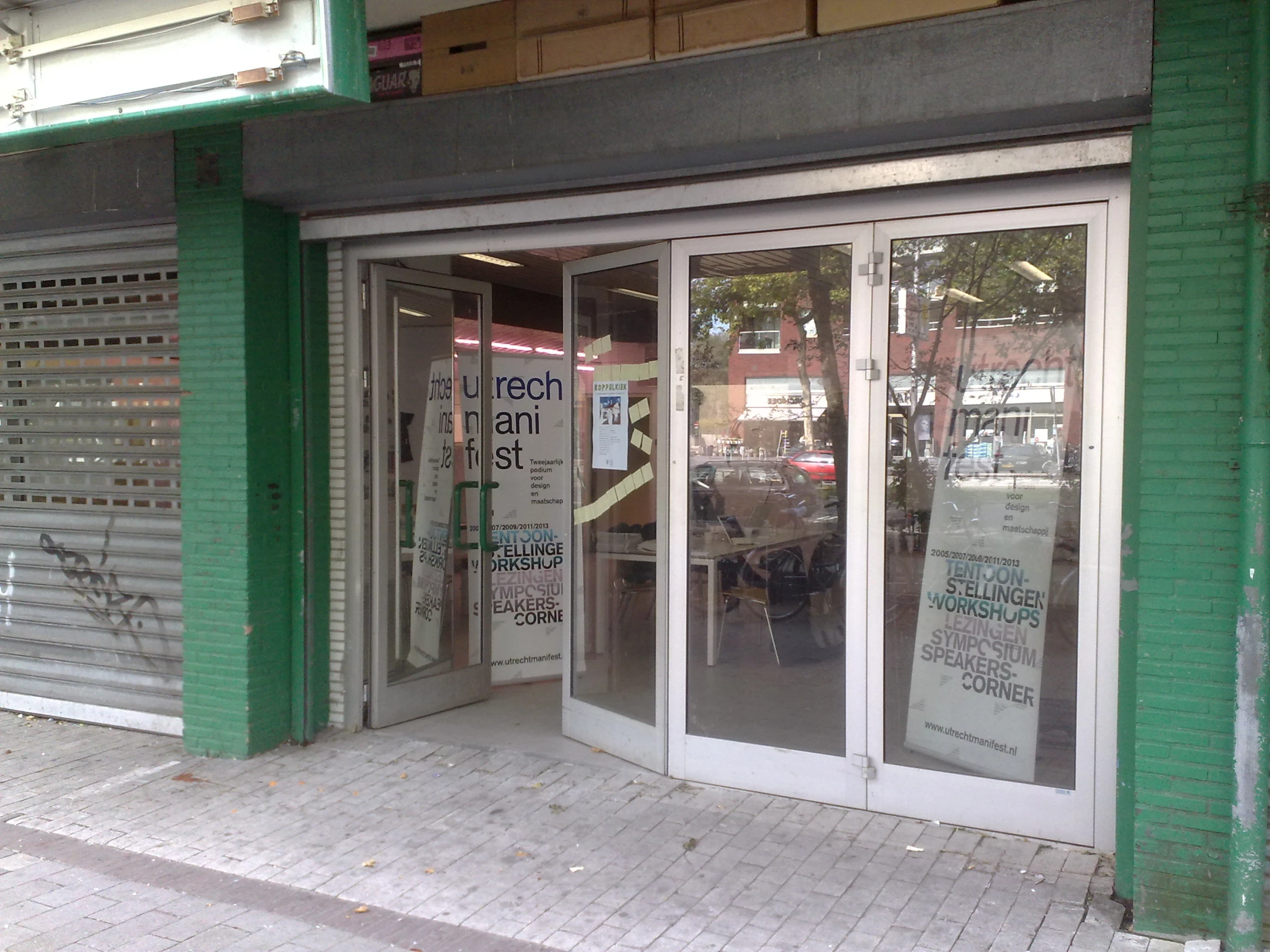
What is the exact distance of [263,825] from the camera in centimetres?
477

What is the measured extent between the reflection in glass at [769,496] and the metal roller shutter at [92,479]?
308 cm

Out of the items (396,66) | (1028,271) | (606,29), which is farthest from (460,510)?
(1028,271)

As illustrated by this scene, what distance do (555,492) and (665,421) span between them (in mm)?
2327

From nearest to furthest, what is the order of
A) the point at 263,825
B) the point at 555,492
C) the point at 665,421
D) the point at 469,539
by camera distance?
the point at 263,825 < the point at 665,421 < the point at 469,539 < the point at 555,492

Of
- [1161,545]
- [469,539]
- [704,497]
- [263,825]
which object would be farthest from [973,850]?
[469,539]

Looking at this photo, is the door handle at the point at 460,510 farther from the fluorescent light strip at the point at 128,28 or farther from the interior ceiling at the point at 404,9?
the fluorescent light strip at the point at 128,28

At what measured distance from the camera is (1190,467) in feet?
11.8

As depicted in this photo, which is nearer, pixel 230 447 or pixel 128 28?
pixel 128 28

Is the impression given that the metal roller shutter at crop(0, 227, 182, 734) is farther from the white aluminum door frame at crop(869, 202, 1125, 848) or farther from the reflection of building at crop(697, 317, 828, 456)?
the white aluminum door frame at crop(869, 202, 1125, 848)

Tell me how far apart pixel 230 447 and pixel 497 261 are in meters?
2.12

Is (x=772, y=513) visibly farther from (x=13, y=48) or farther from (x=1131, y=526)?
(x=13, y=48)

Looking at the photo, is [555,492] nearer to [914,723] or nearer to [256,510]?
[256,510]

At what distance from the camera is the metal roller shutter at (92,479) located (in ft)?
20.0

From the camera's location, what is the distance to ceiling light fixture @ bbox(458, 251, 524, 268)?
21.6 feet
